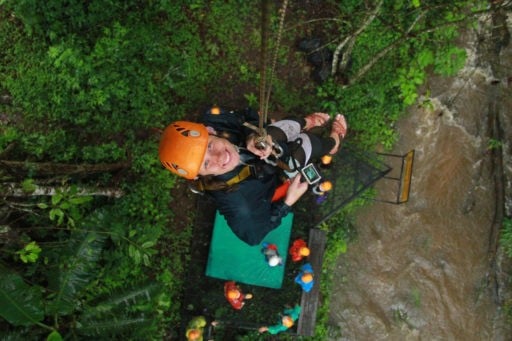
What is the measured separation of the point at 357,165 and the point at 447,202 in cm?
161

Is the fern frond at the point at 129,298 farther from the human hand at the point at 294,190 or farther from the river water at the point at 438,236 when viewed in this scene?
the river water at the point at 438,236

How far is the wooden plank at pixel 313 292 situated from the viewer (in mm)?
5172

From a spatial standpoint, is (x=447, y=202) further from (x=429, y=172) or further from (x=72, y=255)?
(x=72, y=255)

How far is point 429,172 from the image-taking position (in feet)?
18.9

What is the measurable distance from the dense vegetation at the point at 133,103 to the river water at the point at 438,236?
0.35m

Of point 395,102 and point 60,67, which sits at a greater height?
point 395,102

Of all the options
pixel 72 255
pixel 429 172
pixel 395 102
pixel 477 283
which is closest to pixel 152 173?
pixel 72 255

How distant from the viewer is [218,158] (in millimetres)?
3174

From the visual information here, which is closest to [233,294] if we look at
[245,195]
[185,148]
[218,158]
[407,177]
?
[245,195]

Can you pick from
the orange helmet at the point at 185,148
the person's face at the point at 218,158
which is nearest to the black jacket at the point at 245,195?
the person's face at the point at 218,158

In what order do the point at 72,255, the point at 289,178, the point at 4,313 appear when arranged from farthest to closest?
the point at 289,178 → the point at 72,255 → the point at 4,313

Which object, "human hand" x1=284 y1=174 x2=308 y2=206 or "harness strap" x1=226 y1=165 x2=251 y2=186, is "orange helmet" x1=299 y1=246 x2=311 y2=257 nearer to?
"human hand" x1=284 y1=174 x2=308 y2=206

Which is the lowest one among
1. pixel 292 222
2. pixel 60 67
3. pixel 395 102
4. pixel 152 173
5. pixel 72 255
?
pixel 72 255

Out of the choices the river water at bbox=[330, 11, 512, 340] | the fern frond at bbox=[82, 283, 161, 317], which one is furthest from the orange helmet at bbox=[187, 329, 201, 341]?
the river water at bbox=[330, 11, 512, 340]
